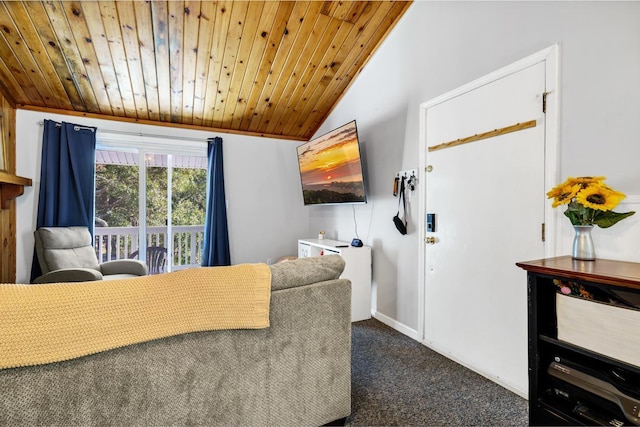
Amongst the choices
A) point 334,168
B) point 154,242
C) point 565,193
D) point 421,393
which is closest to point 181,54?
point 334,168

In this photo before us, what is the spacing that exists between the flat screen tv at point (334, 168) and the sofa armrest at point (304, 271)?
155 centimetres

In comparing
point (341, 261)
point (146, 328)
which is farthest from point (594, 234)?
point (146, 328)

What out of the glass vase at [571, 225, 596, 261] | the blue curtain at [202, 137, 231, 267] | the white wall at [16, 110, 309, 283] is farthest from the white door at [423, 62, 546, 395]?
the blue curtain at [202, 137, 231, 267]

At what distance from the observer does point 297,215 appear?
4496 millimetres

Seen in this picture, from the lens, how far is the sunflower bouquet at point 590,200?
3.98 ft

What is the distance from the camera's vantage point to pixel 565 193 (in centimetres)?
133

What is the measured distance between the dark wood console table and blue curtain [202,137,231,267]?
338 cm

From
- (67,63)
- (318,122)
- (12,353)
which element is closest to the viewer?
(12,353)

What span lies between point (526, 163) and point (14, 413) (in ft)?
8.02

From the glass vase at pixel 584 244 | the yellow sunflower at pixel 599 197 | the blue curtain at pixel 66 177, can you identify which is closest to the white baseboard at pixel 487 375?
the glass vase at pixel 584 244

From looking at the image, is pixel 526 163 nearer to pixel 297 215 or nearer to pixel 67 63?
pixel 297 215

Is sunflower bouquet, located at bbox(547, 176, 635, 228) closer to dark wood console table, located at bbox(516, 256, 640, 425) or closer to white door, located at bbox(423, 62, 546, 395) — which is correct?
dark wood console table, located at bbox(516, 256, 640, 425)

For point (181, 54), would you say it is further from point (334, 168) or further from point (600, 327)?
point (600, 327)

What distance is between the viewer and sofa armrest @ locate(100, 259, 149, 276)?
292cm
